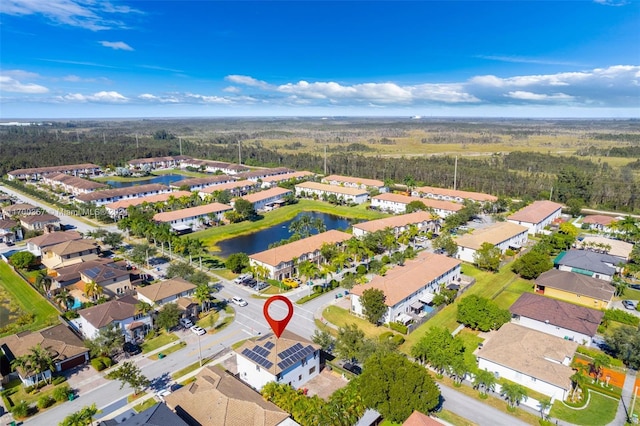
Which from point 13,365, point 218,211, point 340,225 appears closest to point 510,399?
point 13,365

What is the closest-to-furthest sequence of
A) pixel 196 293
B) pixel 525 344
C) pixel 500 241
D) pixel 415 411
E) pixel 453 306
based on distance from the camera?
pixel 415 411 < pixel 525 344 < pixel 196 293 < pixel 453 306 < pixel 500 241

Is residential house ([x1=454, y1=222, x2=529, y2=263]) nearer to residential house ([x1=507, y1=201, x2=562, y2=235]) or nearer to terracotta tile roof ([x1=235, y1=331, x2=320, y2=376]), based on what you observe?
residential house ([x1=507, y1=201, x2=562, y2=235])

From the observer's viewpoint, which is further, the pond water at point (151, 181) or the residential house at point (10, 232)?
the pond water at point (151, 181)

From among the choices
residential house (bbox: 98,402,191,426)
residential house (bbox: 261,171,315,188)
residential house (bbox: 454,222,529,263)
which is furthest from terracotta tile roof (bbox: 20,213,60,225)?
residential house (bbox: 454,222,529,263)

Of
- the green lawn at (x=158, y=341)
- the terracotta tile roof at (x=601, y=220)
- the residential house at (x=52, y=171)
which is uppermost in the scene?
the residential house at (x=52, y=171)

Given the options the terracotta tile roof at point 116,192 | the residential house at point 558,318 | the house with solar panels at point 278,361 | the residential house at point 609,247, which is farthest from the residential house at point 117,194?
the residential house at point 609,247

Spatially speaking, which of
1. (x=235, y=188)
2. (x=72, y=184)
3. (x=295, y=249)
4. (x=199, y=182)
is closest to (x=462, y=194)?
(x=295, y=249)

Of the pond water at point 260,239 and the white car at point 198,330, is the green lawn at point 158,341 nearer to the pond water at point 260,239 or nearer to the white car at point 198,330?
the white car at point 198,330

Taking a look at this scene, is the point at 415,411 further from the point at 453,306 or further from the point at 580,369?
the point at 453,306
